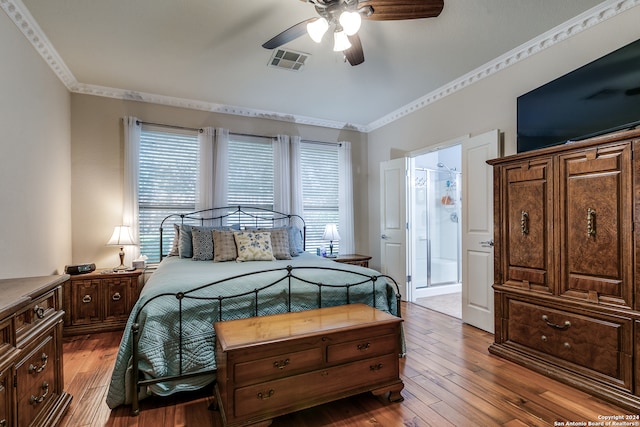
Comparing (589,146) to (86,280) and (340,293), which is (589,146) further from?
(86,280)

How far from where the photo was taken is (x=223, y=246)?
11.2 ft

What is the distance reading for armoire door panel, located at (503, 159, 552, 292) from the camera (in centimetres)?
245

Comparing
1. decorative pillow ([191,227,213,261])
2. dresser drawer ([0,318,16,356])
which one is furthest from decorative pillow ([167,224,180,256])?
dresser drawer ([0,318,16,356])

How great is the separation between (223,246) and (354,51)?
226 cm

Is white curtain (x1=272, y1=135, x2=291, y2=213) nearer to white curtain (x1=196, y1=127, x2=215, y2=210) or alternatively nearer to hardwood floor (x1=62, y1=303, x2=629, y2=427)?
white curtain (x1=196, y1=127, x2=215, y2=210)

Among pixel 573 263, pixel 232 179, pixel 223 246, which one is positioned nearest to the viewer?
pixel 573 263

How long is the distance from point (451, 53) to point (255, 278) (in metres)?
2.72

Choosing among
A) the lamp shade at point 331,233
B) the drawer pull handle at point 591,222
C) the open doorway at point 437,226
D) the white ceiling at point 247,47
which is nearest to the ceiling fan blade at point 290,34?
the white ceiling at point 247,47

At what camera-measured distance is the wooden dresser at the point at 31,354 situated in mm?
1316

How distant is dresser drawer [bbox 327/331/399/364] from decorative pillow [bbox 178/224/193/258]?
2.25 m

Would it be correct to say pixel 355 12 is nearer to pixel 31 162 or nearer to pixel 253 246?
pixel 253 246

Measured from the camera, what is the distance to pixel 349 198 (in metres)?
5.08

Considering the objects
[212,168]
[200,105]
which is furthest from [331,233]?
[200,105]

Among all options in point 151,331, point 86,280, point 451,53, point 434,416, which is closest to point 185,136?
point 86,280
